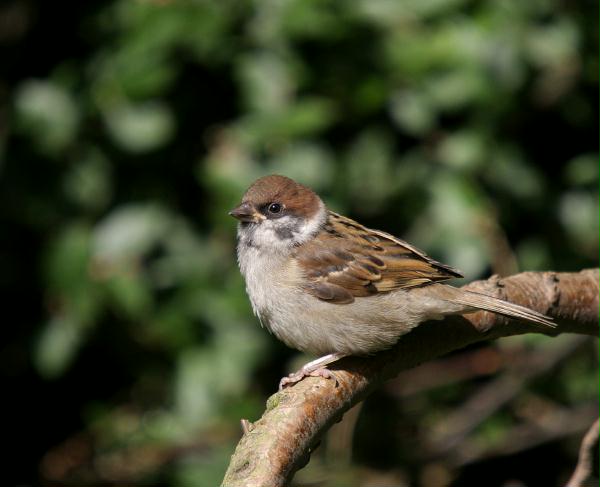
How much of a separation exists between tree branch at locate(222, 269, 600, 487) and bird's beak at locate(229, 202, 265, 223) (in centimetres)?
63

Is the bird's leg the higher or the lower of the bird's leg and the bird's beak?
the lower

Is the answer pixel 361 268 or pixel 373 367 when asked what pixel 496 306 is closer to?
pixel 373 367

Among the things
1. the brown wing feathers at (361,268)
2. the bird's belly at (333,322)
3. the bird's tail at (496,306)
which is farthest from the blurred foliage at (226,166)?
the bird's tail at (496,306)

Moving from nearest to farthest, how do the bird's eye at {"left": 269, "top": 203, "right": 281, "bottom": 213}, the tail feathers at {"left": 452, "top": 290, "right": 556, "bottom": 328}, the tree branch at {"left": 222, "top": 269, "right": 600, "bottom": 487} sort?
1. the tree branch at {"left": 222, "top": 269, "right": 600, "bottom": 487}
2. the tail feathers at {"left": 452, "top": 290, "right": 556, "bottom": 328}
3. the bird's eye at {"left": 269, "top": 203, "right": 281, "bottom": 213}

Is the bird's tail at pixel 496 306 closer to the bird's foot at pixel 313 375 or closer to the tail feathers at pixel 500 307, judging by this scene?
the tail feathers at pixel 500 307

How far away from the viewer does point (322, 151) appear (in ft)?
12.1

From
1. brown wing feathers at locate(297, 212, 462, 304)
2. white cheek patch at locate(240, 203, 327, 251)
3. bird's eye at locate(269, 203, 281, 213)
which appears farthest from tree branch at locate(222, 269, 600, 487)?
bird's eye at locate(269, 203, 281, 213)

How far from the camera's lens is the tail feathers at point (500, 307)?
2592mm

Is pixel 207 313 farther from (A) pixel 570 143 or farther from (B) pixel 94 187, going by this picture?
(A) pixel 570 143

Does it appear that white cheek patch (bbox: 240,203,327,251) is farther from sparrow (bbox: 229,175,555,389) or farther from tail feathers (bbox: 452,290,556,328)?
tail feathers (bbox: 452,290,556,328)

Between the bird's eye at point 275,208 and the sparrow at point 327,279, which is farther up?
the bird's eye at point 275,208

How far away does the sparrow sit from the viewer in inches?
111

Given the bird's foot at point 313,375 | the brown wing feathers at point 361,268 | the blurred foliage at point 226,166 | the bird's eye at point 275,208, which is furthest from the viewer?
the blurred foliage at point 226,166

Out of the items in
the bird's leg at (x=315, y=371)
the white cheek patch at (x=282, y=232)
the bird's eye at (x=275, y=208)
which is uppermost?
the bird's eye at (x=275, y=208)
